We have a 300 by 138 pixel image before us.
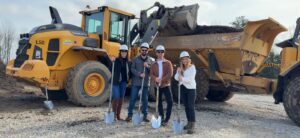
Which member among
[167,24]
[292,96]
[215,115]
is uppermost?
[167,24]

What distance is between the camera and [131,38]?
35.3 ft

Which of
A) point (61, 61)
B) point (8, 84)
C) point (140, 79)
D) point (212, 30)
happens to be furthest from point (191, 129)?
point (8, 84)

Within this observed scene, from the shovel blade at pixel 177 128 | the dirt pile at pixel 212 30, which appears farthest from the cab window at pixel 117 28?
the shovel blade at pixel 177 128

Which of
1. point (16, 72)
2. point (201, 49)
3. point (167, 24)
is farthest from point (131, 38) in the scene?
point (16, 72)

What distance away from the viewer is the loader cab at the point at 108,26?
9.42 m

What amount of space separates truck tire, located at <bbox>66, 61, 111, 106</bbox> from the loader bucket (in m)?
2.49

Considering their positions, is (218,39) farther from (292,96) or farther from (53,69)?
(53,69)

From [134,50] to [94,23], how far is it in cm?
135

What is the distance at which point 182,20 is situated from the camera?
10.0 m

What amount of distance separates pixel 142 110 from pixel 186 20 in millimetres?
3832

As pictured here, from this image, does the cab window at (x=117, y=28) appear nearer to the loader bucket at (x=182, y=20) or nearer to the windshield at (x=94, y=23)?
the windshield at (x=94, y=23)

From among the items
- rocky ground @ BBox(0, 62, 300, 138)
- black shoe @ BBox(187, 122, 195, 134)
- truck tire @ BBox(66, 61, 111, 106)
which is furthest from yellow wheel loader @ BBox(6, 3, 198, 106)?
black shoe @ BBox(187, 122, 195, 134)

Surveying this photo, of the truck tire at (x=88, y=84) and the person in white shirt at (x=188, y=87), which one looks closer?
the person in white shirt at (x=188, y=87)

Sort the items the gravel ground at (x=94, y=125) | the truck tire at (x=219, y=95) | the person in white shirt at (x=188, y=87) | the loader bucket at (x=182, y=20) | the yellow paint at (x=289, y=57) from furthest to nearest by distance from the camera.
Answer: the truck tire at (x=219, y=95), the loader bucket at (x=182, y=20), the yellow paint at (x=289, y=57), the person in white shirt at (x=188, y=87), the gravel ground at (x=94, y=125)
